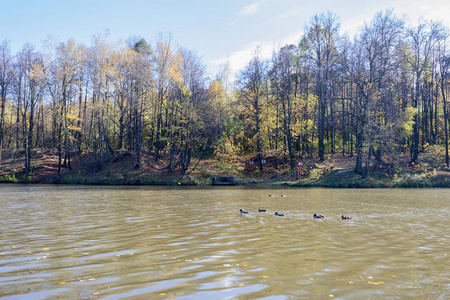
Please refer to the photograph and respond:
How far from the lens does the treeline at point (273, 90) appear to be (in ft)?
113

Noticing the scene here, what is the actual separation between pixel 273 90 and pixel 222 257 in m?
39.4

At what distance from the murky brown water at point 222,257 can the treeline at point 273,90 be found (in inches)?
999

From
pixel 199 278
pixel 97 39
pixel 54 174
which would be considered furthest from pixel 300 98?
pixel 199 278

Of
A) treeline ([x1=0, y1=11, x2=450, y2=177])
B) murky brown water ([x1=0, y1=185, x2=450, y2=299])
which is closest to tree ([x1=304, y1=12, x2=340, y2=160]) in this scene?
treeline ([x1=0, y1=11, x2=450, y2=177])

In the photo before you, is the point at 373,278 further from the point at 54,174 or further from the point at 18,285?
the point at 54,174

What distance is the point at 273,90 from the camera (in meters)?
44.3

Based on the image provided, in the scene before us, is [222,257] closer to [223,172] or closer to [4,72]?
[223,172]

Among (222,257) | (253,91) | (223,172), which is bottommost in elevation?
(222,257)

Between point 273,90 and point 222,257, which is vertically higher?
point 273,90

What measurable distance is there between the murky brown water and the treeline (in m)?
25.4

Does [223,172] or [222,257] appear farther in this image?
[223,172]

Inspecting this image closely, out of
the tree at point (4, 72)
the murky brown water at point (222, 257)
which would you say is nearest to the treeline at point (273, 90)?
the tree at point (4, 72)

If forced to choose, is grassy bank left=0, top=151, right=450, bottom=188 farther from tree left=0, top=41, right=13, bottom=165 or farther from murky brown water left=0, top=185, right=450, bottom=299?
murky brown water left=0, top=185, right=450, bottom=299

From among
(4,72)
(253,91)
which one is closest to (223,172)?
(253,91)
